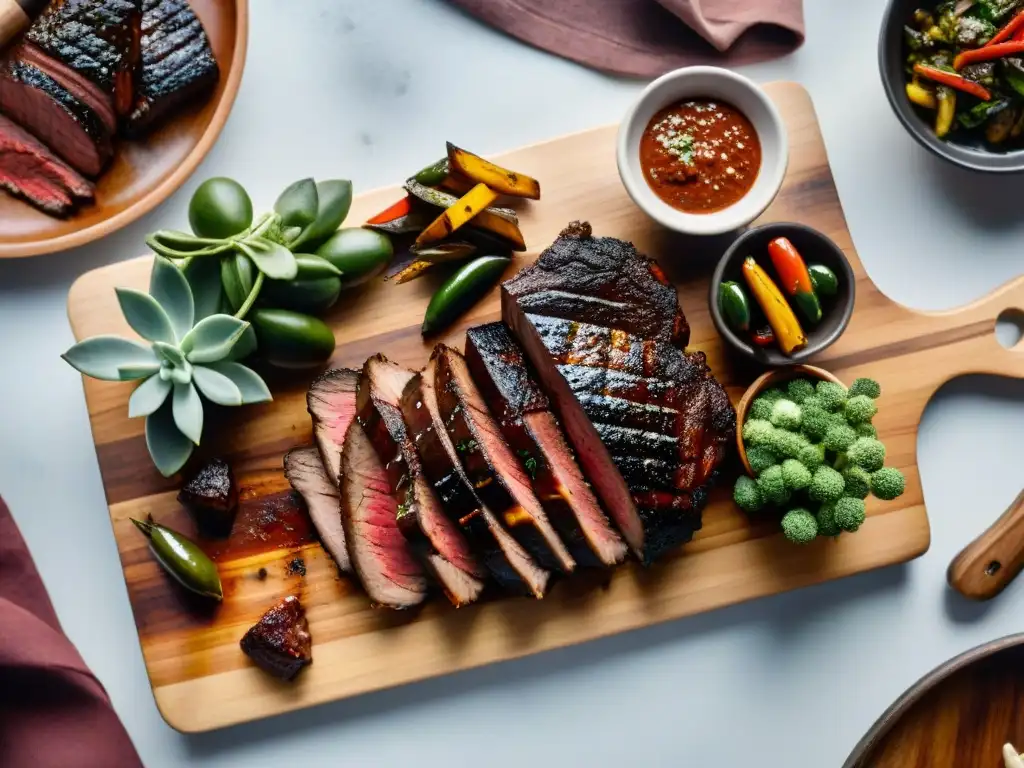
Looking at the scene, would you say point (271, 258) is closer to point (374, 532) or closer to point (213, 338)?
point (213, 338)

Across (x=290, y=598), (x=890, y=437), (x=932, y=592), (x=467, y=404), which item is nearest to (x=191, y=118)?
(x=467, y=404)

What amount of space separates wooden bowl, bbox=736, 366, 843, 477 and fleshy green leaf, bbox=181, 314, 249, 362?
65.0 inches

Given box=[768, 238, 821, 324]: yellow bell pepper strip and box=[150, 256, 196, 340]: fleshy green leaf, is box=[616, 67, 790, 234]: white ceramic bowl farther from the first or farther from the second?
box=[150, 256, 196, 340]: fleshy green leaf

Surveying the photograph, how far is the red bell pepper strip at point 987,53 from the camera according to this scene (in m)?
3.16

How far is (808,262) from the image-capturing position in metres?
Result: 3.17

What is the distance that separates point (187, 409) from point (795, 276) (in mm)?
2038

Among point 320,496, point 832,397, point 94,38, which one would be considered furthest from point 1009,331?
point 94,38

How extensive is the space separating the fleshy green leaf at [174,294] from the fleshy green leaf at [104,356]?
0.13 meters

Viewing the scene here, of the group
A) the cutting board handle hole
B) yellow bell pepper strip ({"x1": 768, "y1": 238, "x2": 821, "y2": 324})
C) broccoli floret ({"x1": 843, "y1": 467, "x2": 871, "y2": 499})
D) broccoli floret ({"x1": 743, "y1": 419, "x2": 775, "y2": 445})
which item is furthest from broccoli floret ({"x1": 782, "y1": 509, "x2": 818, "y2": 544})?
the cutting board handle hole

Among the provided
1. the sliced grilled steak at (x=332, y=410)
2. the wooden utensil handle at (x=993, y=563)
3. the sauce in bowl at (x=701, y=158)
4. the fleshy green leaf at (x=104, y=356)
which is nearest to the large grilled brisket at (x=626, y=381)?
the sauce in bowl at (x=701, y=158)

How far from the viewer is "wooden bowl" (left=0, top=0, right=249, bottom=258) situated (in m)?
3.33

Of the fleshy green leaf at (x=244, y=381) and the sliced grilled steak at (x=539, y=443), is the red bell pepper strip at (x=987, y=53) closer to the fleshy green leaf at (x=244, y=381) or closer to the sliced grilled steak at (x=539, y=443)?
the sliced grilled steak at (x=539, y=443)

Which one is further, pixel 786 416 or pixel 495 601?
pixel 495 601

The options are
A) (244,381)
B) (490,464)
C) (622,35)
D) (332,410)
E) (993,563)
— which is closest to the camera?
(490,464)
